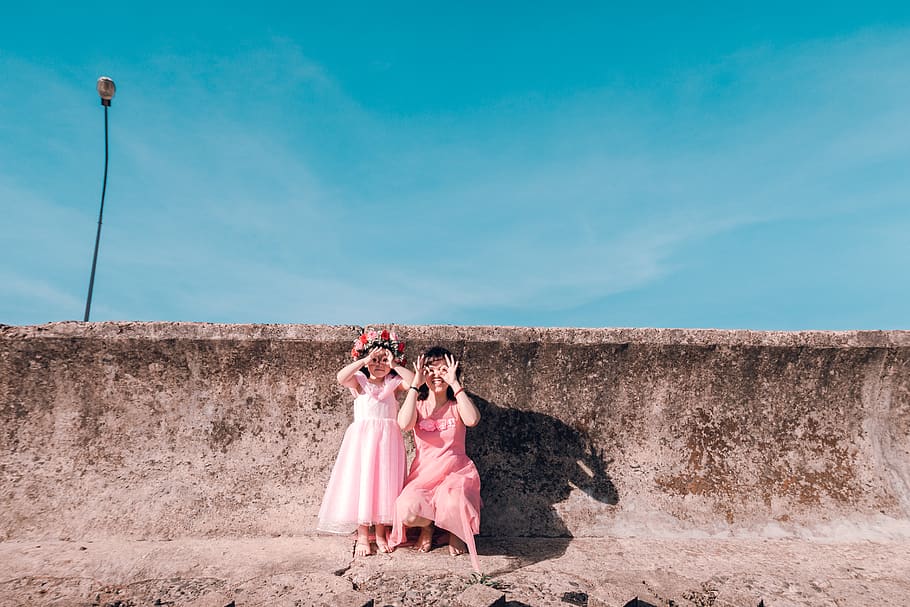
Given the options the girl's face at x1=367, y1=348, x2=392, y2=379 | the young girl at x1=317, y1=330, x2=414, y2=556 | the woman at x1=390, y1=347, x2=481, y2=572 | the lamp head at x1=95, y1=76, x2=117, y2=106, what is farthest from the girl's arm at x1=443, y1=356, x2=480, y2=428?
the lamp head at x1=95, y1=76, x2=117, y2=106

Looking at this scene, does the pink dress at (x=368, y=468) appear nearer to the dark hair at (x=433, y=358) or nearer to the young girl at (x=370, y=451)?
the young girl at (x=370, y=451)

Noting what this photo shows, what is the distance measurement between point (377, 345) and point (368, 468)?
25.5 inches

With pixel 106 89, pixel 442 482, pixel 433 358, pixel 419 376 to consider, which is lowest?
pixel 442 482

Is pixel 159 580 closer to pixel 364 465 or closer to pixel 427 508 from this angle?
pixel 364 465

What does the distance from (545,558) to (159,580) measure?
187 centimetres

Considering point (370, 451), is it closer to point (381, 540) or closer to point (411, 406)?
point (411, 406)

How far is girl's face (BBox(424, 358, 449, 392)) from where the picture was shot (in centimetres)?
303

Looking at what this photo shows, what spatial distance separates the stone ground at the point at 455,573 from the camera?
2385 mm

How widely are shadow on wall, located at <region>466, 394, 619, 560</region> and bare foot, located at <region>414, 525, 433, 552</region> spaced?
42 centimetres

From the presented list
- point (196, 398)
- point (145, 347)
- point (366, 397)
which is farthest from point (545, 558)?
point (145, 347)

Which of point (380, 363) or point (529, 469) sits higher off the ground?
point (380, 363)

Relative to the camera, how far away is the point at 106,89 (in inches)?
329

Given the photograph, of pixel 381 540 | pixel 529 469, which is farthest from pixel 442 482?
pixel 529 469

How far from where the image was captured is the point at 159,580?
2609 millimetres
